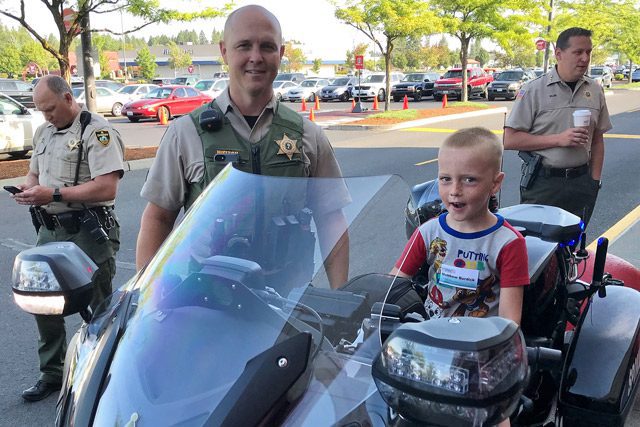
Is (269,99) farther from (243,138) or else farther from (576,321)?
(576,321)

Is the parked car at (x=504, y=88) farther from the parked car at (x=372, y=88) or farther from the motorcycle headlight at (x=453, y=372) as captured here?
the motorcycle headlight at (x=453, y=372)

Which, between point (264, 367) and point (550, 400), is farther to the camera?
point (550, 400)

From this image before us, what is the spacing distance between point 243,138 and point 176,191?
370mm

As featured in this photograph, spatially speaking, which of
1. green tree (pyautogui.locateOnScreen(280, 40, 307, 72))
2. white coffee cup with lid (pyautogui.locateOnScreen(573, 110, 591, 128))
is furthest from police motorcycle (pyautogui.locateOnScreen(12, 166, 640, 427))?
green tree (pyautogui.locateOnScreen(280, 40, 307, 72))

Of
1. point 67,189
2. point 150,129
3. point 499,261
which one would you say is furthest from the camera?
point 150,129

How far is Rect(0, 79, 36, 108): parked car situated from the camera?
2438cm

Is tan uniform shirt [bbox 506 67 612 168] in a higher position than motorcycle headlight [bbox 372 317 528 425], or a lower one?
higher

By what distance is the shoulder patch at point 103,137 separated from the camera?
3.81m

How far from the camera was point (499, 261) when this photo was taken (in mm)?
2141

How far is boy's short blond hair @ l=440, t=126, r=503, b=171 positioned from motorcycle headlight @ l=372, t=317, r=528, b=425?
1053 millimetres

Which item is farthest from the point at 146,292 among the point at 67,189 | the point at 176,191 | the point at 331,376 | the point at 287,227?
the point at 67,189

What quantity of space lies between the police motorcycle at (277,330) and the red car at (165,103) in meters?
22.3

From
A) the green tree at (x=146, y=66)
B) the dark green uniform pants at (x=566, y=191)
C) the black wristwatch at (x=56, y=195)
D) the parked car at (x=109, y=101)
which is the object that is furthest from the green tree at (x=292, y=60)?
the black wristwatch at (x=56, y=195)

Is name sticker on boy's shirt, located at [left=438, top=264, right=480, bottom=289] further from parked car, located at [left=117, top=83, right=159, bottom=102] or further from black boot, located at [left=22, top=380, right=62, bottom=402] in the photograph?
parked car, located at [left=117, top=83, right=159, bottom=102]
